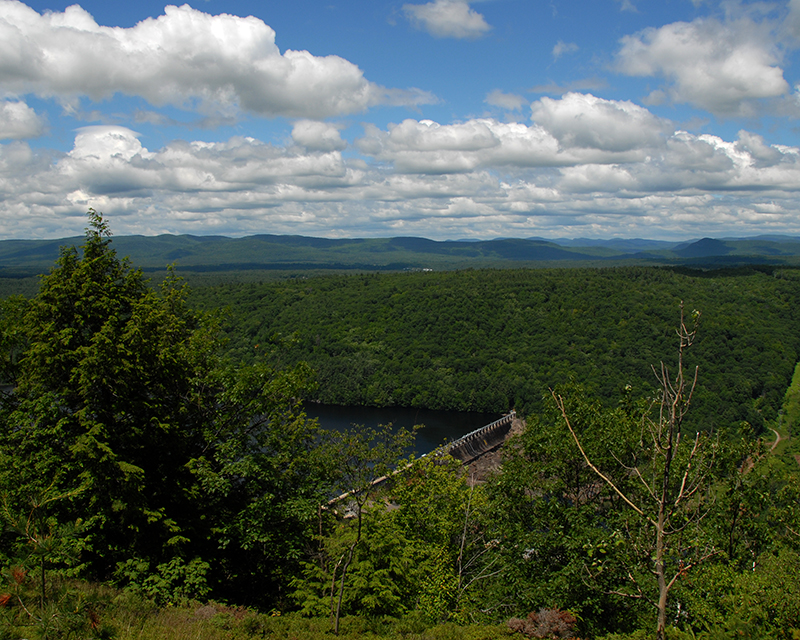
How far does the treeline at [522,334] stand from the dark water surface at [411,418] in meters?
2.46

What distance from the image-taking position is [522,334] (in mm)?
116625

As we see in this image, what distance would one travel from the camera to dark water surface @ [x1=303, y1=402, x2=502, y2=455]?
8262cm

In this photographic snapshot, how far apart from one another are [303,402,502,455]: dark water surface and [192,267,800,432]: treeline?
97.0 inches

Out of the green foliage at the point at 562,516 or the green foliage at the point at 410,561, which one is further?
the green foliage at the point at 410,561

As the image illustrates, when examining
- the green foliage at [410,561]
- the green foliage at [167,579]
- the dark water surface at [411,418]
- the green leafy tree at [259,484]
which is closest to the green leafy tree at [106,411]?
the green foliage at [167,579]

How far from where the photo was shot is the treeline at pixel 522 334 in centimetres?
9506

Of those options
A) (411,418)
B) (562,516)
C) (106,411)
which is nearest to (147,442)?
(106,411)

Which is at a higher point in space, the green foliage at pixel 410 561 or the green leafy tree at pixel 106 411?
the green leafy tree at pixel 106 411

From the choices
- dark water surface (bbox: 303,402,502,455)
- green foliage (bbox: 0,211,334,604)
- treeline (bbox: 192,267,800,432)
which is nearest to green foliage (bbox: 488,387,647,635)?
green foliage (bbox: 0,211,334,604)

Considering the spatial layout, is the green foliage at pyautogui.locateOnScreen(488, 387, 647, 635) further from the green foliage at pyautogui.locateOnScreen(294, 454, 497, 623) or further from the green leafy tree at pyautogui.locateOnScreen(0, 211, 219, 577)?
the green leafy tree at pyautogui.locateOnScreen(0, 211, 219, 577)

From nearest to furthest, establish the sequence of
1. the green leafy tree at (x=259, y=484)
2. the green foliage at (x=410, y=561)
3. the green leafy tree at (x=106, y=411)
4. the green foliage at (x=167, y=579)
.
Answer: the green foliage at (x=167, y=579), the green leafy tree at (x=106, y=411), the green foliage at (x=410, y=561), the green leafy tree at (x=259, y=484)

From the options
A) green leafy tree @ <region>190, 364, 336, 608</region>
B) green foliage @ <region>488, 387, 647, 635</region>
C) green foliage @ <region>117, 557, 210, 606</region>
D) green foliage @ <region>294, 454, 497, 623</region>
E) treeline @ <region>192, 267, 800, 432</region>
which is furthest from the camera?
treeline @ <region>192, 267, 800, 432</region>

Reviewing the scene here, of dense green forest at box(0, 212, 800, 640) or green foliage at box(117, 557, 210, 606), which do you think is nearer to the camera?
dense green forest at box(0, 212, 800, 640)

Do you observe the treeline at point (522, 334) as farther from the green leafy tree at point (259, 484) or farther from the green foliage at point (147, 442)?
the green foliage at point (147, 442)
